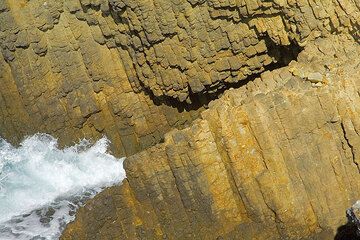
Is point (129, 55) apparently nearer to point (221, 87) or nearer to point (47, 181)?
point (221, 87)

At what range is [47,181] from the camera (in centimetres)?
1167

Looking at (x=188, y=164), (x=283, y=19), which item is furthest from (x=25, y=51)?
(x=283, y=19)

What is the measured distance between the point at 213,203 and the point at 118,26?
400 cm

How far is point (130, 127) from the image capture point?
11.8 metres

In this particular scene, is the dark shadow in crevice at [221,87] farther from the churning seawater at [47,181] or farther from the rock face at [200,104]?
the churning seawater at [47,181]

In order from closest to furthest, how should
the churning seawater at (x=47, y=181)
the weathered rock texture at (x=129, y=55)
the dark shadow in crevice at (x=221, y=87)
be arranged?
1. the weathered rock texture at (x=129, y=55)
2. the dark shadow in crevice at (x=221, y=87)
3. the churning seawater at (x=47, y=181)

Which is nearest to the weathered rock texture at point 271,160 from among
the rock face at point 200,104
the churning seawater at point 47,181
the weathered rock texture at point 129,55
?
the rock face at point 200,104

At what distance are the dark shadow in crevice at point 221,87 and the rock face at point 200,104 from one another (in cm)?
3

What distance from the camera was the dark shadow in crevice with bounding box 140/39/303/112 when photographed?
10302mm

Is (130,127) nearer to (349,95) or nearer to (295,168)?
(295,168)

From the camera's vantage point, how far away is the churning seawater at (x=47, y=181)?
10539mm

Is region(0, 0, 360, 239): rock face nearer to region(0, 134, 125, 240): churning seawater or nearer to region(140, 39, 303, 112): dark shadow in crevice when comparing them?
region(140, 39, 303, 112): dark shadow in crevice

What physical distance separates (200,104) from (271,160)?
318cm

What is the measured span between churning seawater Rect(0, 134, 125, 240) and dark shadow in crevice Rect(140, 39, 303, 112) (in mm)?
1633
